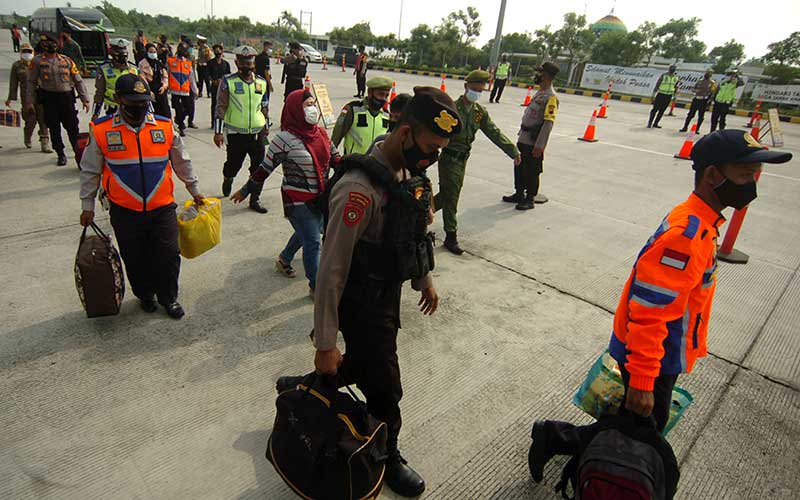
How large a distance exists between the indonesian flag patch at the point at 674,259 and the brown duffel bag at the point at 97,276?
10.5 ft

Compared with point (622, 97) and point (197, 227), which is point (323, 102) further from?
point (622, 97)

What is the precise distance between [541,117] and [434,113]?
4.78 m

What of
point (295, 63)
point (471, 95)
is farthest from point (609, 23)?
point (471, 95)

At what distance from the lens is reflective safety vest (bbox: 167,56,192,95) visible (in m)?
9.05

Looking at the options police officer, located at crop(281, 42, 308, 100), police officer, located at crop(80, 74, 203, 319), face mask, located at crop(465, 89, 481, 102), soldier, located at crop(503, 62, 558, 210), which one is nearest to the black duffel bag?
police officer, located at crop(80, 74, 203, 319)

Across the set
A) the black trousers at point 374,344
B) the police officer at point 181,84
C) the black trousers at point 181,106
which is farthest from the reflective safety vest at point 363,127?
the black trousers at point 181,106

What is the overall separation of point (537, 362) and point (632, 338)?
5.18 feet

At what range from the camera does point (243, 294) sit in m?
3.80

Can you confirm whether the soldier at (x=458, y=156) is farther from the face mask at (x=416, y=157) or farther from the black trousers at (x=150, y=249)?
the face mask at (x=416, y=157)

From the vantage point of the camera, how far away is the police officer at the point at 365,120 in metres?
4.18

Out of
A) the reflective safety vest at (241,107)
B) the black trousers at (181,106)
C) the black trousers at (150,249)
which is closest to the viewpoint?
the black trousers at (150,249)

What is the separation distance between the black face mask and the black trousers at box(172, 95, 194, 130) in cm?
981

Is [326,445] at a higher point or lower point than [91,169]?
lower

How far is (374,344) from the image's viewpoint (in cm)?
194
